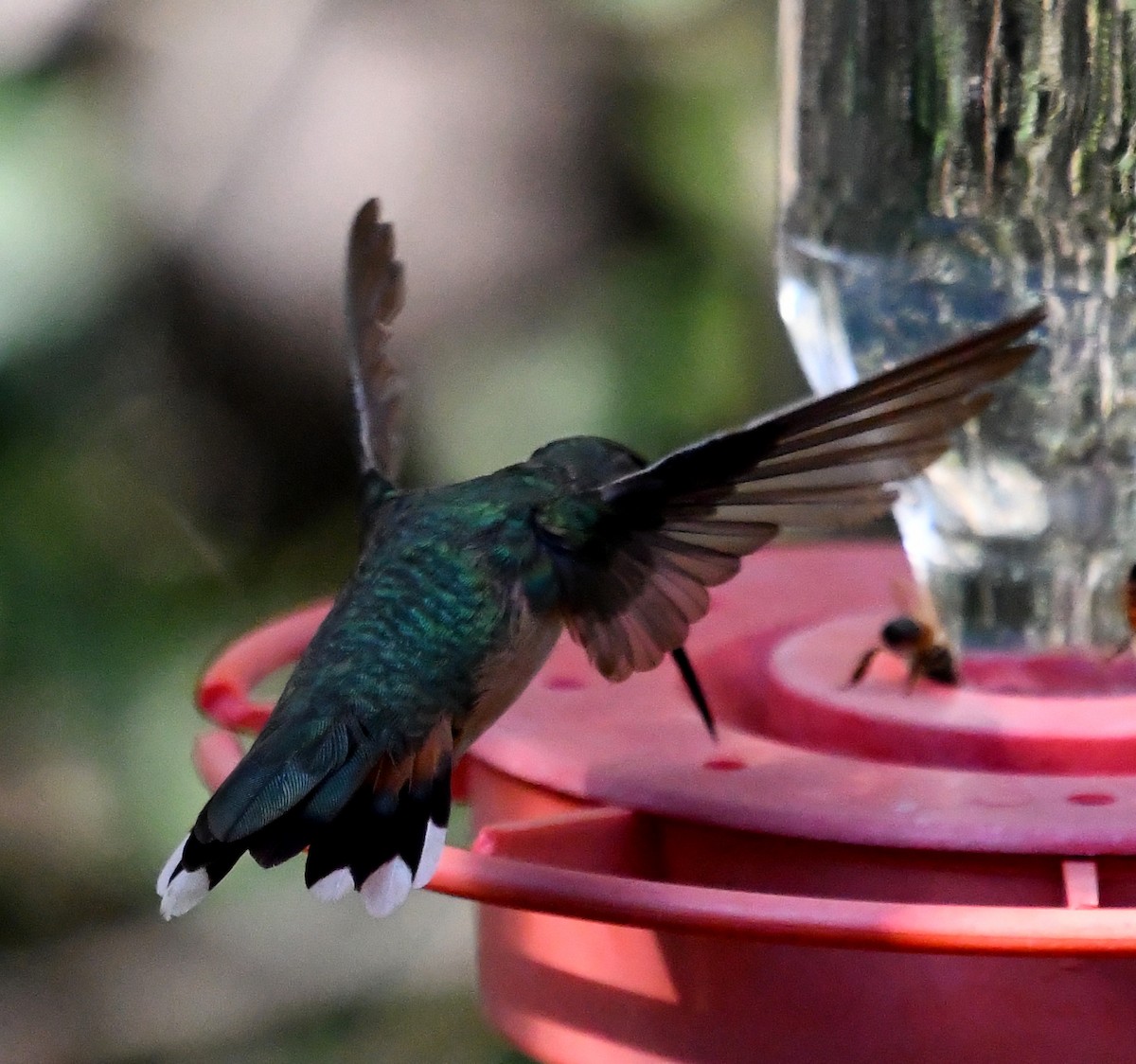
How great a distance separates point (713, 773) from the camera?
1.45 m

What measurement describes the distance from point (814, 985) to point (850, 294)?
2.48ft

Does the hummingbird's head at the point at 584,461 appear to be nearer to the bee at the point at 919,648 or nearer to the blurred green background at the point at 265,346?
the bee at the point at 919,648

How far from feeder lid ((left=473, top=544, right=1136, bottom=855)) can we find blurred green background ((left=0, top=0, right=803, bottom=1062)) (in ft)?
3.48

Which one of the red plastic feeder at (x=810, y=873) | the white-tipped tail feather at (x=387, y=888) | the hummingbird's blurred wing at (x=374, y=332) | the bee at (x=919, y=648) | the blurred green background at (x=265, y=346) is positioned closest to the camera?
the red plastic feeder at (x=810, y=873)

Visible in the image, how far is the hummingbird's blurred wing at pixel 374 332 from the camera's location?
5.76 ft

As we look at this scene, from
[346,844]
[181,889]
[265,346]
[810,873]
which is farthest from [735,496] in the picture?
[265,346]

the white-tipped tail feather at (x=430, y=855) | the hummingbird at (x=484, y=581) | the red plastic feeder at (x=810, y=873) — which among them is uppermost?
the hummingbird at (x=484, y=581)

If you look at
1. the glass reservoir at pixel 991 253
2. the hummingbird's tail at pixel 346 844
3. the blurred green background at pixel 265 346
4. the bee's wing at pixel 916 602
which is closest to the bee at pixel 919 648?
the bee's wing at pixel 916 602

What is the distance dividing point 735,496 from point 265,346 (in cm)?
185

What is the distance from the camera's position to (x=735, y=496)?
1391 mm

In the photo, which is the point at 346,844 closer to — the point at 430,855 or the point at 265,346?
the point at 430,855

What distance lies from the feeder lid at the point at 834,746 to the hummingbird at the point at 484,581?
0.24 feet

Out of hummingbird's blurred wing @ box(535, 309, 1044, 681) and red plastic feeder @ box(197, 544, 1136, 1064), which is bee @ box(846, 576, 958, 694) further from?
hummingbird's blurred wing @ box(535, 309, 1044, 681)

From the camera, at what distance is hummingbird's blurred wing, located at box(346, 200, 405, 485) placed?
1.76 m
